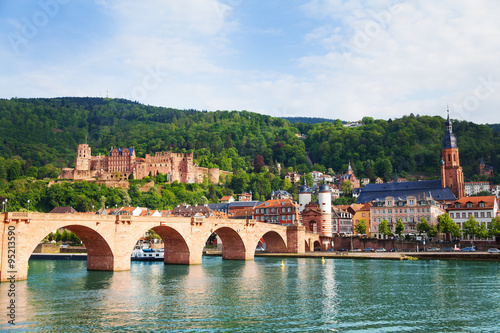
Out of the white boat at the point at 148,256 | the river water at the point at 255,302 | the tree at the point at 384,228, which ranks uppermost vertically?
the tree at the point at 384,228

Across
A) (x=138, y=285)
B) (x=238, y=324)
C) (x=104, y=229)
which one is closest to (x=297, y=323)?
(x=238, y=324)

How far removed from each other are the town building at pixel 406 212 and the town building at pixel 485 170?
221 feet

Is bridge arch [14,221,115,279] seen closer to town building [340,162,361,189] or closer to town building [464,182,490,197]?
town building [340,162,361,189]

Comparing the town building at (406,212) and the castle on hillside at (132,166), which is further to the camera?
the castle on hillside at (132,166)

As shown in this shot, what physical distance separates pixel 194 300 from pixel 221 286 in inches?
267

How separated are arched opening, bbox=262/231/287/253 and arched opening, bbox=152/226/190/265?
22233 mm

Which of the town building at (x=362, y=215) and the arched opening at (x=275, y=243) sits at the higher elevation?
the town building at (x=362, y=215)

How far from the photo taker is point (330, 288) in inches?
1516

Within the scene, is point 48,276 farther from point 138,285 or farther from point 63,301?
point 63,301

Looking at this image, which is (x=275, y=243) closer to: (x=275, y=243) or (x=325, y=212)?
(x=275, y=243)

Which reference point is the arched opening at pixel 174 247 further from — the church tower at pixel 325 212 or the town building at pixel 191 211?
the town building at pixel 191 211

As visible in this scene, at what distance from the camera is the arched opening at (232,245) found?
2549 inches

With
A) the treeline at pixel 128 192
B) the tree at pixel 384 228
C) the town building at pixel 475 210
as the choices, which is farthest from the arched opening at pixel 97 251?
the treeline at pixel 128 192

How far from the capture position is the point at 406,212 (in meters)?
93.9
